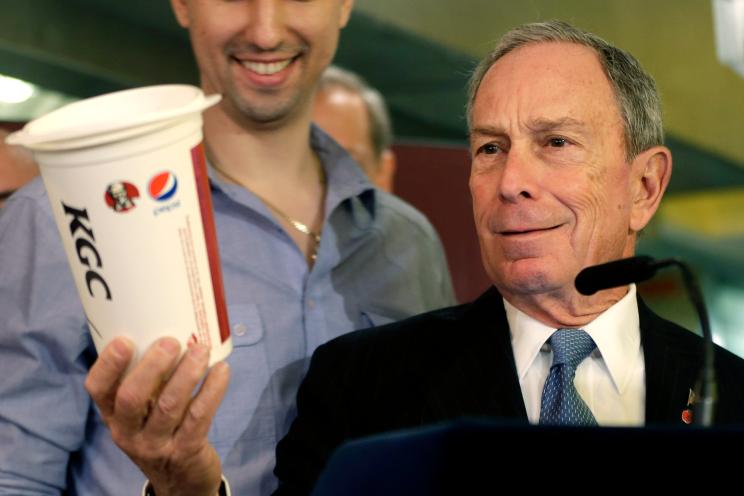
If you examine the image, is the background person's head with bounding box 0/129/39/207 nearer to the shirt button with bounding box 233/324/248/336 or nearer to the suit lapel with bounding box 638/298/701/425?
the shirt button with bounding box 233/324/248/336

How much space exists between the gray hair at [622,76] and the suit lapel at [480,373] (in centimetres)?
35

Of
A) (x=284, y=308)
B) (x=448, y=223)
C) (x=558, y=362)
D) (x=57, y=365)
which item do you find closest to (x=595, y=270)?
(x=558, y=362)

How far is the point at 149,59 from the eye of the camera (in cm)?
489

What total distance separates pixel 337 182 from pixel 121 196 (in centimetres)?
106

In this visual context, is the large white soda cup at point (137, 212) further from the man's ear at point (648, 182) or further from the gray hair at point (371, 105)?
the gray hair at point (371, 105)

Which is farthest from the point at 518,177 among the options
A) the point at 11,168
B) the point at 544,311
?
the point at 11,168

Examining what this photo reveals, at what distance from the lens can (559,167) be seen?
5.97 feet

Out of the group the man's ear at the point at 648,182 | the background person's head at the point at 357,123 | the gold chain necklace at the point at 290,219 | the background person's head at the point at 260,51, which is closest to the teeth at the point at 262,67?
the background person's head at the point at 260,51

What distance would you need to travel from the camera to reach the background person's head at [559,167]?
70.9 inches

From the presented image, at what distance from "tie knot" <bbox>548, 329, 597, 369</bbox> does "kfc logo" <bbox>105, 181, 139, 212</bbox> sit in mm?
794

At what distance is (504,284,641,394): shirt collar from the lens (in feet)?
6.01

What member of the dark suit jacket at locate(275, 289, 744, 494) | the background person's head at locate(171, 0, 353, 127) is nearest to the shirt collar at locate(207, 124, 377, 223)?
the background person's head at locate(171, 0, 353, 127)

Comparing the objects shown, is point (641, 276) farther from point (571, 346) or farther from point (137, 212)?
point (137, 212)

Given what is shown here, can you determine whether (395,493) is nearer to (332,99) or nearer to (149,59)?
(332,99)
